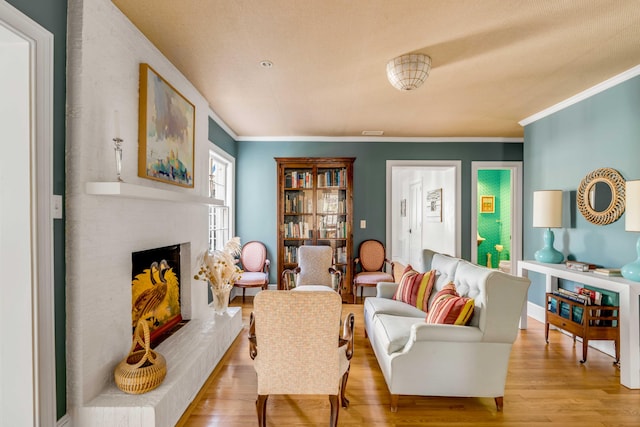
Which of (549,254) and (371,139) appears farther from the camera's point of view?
(371,139)

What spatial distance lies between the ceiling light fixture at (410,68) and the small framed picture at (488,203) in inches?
216

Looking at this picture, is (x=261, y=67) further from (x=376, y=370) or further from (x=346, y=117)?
(x=376, y=370)

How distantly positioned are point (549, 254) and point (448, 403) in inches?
89.2

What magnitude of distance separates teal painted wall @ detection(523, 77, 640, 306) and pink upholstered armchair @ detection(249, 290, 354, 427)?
2980 mm

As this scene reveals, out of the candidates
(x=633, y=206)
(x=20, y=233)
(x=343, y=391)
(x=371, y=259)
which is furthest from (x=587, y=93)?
(x=20, y=233)

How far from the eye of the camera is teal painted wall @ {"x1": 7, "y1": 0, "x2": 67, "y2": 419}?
1.65m

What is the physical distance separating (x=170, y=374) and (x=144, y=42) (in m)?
2.27

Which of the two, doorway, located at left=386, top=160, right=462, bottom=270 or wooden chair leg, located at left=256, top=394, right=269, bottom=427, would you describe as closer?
wooden chair leg, located at left=256, top=394, right=269, bottom=427

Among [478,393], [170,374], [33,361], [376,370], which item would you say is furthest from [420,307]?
[33,361]

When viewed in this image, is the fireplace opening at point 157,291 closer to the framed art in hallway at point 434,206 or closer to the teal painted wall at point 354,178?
the teal painted wall at point 354,178

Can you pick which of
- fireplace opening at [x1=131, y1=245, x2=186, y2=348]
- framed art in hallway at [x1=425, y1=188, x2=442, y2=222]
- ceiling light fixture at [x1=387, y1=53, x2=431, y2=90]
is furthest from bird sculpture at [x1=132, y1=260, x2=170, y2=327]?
framed art in hallway at [x1=425, y1=188, x2=442, y2=222]

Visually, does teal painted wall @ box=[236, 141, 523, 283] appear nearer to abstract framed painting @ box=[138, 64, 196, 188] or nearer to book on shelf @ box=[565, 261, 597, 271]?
book on shelf @ box=[565, 261, 597, 271]

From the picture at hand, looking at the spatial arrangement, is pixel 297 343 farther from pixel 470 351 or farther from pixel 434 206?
pixel 434 206

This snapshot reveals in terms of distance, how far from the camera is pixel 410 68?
2494mm
